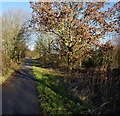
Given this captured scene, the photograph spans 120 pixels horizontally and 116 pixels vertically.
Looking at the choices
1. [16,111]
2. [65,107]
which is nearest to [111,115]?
[65,107]

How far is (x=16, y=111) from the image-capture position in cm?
436

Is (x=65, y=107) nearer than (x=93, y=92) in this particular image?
Yes

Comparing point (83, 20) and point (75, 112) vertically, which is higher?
point (83, 20)

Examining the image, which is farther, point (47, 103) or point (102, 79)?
point (102, 79)

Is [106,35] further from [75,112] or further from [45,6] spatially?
[75,112]

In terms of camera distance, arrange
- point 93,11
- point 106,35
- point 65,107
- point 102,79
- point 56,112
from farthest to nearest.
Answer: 1. point 106,35
2. point 93,11
3. point 102,79
4. point 65,107
5. point 56,112

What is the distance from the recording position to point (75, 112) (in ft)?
14.2

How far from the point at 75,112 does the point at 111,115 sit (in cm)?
126

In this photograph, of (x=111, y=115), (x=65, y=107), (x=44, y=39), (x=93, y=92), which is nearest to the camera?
(x=111, y=115)

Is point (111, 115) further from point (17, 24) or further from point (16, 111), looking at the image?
point (17, 24)

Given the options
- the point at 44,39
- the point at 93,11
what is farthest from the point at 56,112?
the point at 44,39

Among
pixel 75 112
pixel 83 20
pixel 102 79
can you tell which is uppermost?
pixel 83 20

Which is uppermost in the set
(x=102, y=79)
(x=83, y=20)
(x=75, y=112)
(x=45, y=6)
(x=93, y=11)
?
(x=45, y=6)

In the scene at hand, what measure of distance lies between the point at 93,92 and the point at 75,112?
5.74ft
